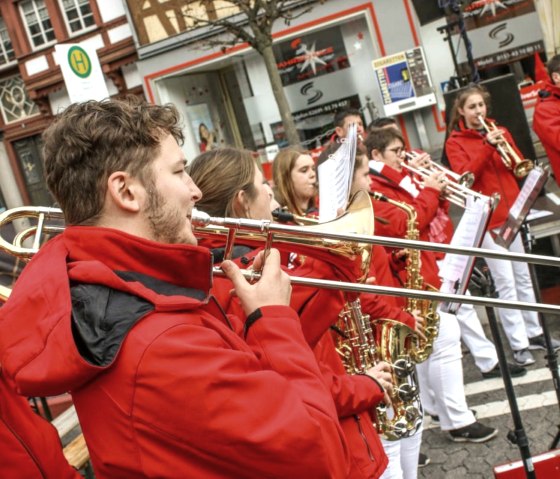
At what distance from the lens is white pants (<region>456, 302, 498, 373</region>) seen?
15.4 feet

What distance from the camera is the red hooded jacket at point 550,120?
5.35 metres

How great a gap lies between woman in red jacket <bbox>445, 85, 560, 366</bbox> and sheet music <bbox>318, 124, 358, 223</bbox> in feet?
8.46

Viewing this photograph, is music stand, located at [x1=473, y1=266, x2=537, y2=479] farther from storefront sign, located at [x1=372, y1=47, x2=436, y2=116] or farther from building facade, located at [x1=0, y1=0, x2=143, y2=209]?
building facade, located at [x1=0, y1=0, x2=143, y2=209]

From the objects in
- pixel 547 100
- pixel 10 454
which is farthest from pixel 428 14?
pixel 10 454

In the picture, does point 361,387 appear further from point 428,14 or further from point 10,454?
point 428,14

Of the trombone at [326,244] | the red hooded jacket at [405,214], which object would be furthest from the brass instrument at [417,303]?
the trombone at [326,244]

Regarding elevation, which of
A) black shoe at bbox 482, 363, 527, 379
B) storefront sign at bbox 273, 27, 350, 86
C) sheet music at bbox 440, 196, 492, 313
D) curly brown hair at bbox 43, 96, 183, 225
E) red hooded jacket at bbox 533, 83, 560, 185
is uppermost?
storefront sign at bbox 273, 27, 350, 86

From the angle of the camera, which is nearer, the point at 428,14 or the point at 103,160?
the point at 103,160

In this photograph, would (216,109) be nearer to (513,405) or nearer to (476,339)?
(476,339)

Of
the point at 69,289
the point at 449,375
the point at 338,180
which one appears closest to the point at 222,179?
the point at 338,180

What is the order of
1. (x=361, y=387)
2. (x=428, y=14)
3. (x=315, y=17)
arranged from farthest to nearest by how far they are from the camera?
(x=315, y=17), (x=428, y=14), (x=361, y=387)

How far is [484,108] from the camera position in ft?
17.6

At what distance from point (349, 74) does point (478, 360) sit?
10708 millimetres

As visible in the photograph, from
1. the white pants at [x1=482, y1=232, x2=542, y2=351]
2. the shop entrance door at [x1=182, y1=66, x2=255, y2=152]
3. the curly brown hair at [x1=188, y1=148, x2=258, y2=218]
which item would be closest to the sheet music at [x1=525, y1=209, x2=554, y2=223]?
→ the white pants at [x1=482, y1=232, x2=542, y2=351]
